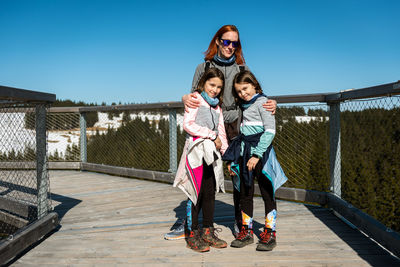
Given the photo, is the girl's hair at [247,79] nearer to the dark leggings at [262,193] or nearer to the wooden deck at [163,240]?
the dark leggings at [262,193]

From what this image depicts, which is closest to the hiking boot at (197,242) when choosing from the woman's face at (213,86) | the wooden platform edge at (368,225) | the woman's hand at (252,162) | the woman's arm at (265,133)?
the woman's hand at (252,162)

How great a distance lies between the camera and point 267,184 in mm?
2623

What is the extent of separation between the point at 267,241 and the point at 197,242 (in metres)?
0.49

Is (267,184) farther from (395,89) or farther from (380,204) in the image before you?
(380,204)

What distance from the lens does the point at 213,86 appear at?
2.55 metres

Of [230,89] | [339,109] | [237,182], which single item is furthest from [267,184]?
[339,109]

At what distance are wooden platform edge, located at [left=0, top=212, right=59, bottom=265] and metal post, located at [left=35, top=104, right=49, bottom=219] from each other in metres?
0.10

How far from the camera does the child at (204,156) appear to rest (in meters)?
2.55

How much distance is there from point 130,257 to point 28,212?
4.46 feet

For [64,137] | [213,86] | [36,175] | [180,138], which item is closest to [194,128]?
[213,86]

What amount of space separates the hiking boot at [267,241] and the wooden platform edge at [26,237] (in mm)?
1613

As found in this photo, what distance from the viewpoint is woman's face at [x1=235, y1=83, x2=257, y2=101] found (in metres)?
2.55

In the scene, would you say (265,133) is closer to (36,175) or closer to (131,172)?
(36,175)

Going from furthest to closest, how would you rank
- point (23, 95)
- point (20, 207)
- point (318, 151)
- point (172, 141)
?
point (318, 151), point (172, 141), point (20, 207), point (23, 95)
